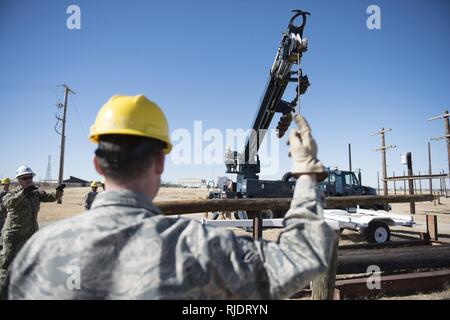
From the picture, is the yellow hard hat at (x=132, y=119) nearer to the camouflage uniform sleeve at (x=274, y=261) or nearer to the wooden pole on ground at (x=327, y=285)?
the camouflage uniform sleeve at (x=274, y=261)

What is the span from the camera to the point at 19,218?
15.2 ft

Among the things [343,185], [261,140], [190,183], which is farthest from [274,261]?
[190,183]

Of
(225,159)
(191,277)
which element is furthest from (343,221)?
(191,277)

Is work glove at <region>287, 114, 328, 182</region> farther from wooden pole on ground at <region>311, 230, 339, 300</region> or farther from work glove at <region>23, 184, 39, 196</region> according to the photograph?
work glove at <region>23, 184, 39, 196</region>

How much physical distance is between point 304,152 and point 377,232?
9414 mm

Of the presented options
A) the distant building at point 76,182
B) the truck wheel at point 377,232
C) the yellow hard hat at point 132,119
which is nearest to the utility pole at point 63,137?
the truck wheel at point 377,232

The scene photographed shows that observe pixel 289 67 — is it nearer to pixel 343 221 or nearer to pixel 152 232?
pixel 343 221

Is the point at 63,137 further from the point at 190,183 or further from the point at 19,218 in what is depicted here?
the point at 190,183

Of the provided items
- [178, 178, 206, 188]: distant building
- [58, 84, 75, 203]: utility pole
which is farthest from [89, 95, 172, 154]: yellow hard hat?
[178, 178, 206, 188]: distant building

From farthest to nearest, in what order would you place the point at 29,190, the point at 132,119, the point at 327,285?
the point at 29,190
the point at 327,285
the point at 132,119

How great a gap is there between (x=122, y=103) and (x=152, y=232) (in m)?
0.57

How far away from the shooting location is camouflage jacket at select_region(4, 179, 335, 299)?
0.96 m
